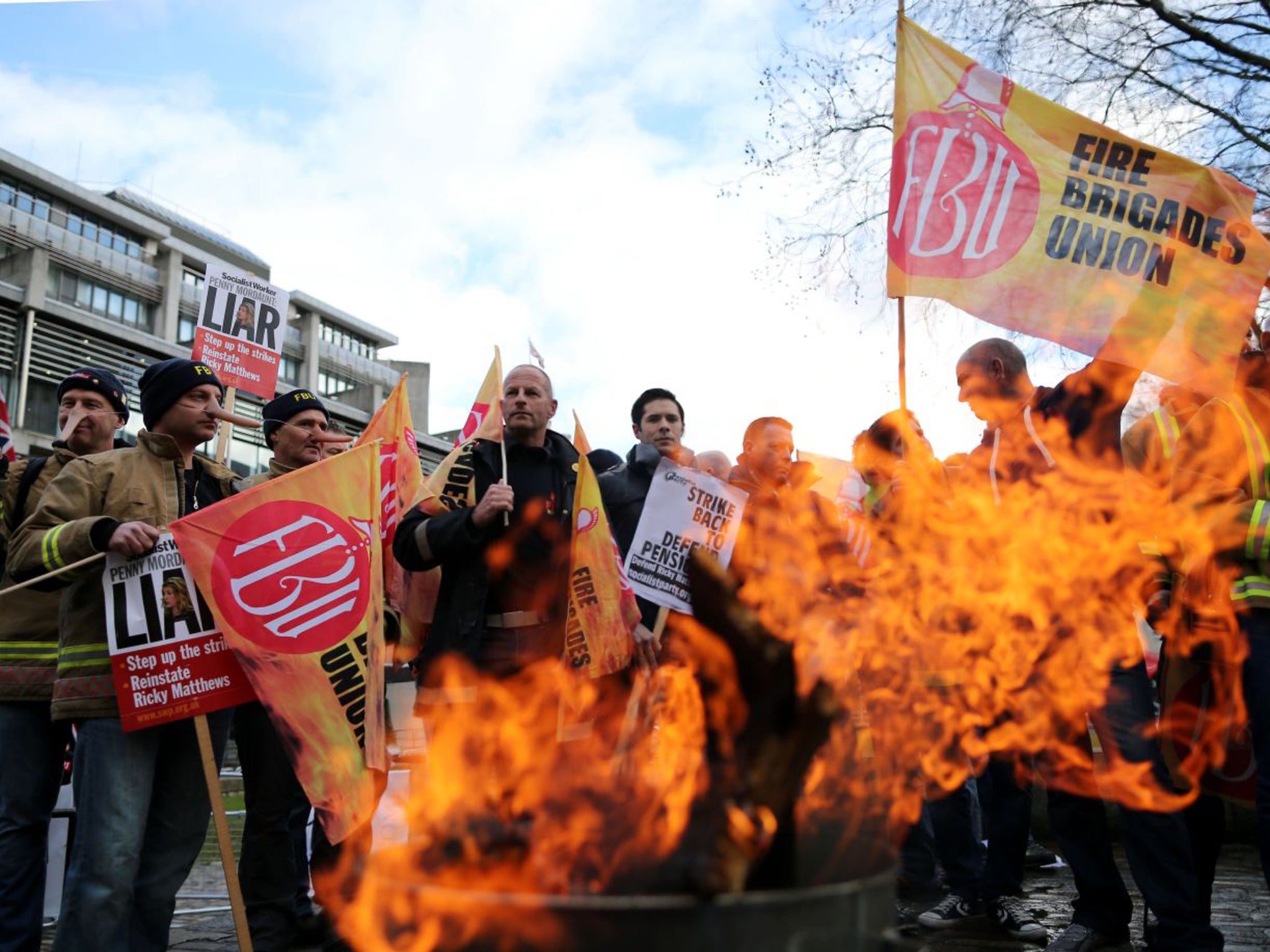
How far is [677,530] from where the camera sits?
15.8 ft

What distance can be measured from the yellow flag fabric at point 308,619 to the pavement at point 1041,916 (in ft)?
4.78

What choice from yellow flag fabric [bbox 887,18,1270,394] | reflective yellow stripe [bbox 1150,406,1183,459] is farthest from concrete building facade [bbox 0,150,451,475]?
reflective yellow stripe [bbox 1150,406,1183,459]

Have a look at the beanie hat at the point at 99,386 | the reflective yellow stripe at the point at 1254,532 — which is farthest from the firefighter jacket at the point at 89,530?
the reflective yellow stripe at the point at 1254,532

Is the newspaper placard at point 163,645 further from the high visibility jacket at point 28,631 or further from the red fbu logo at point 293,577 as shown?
the high visibility jacket at point 28,631

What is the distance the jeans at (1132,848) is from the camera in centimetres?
341

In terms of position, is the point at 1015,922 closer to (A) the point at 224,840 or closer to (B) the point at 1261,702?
(B) the point at 1261,702

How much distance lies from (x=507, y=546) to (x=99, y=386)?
7.67ft

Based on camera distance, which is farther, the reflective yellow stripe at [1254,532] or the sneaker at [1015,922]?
the sneaker at [1015,922]

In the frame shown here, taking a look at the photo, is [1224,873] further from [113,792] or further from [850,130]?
[850,130]

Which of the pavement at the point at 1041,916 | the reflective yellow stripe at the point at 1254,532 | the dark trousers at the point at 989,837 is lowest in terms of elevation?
the pavement at the point at 1041,916

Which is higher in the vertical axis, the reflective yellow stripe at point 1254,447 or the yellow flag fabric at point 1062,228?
the yellow flag fabric at point 1062,228

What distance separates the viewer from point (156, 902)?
11.5ft

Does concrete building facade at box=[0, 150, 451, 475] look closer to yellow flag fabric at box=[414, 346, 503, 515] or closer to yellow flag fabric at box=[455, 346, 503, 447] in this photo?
yellow flag fabric at box=[455, 346, 503, 447]

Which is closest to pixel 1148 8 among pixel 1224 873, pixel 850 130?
pixel 850 130
